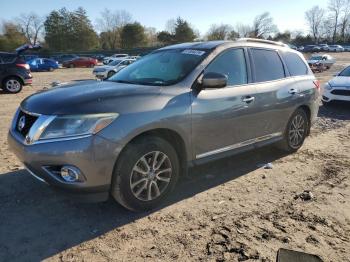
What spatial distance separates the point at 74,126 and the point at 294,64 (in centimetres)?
418

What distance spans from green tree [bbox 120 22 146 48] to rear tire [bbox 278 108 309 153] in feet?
257

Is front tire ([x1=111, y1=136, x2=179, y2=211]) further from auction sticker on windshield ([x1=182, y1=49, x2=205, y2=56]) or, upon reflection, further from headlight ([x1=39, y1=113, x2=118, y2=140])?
auction sticker on windshield ([x1=182, y1=49, x2=205, y2=56])

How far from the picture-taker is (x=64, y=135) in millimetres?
3508

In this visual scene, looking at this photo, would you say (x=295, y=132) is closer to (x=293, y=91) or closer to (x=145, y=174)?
(x=293, y=91)

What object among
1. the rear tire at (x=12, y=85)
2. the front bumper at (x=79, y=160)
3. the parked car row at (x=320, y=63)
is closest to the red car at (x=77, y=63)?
the parked car row at (x=320, y=63)

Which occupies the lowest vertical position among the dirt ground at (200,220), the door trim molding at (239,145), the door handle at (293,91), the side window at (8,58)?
the dirt ground at (200,220)

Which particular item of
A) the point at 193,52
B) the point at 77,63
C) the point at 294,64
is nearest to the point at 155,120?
the point at 193,52

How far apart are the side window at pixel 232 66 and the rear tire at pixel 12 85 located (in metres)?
12.3

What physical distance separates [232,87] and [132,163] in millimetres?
1789

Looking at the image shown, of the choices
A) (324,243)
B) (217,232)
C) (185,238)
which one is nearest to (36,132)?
(185,238)

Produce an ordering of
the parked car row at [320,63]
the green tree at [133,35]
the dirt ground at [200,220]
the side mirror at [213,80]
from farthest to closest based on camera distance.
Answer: the green tree at [133,35], the parked car row at [320,63], the side mirror at [213,80], the dirt ground at [200,220]

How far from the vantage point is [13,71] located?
14922mm

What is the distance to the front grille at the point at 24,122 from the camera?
379 centimetres

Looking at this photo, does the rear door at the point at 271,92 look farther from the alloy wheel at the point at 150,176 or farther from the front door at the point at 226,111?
the alloy wheel at the point at 150,176
